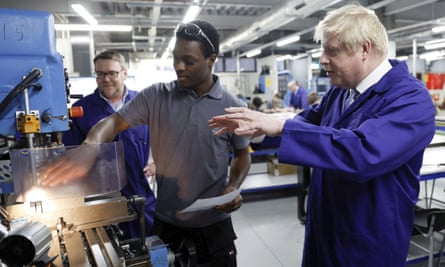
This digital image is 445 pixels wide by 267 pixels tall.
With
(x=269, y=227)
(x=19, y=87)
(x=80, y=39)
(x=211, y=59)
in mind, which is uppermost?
(x=80, y=39)

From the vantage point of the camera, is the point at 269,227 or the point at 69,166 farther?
the point at 269,227

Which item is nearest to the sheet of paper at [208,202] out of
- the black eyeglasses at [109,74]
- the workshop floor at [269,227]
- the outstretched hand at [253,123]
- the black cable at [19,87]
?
the outstretched hand at [253,123]

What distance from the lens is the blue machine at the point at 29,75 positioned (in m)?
0.93

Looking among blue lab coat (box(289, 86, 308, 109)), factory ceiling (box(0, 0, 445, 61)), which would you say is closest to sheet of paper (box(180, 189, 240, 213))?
factory ceiling (box(0, 0, 445, 61))

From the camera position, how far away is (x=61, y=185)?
1.08 m

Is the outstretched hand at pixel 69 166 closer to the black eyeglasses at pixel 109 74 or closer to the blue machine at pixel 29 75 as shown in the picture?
the blue machine at pixel 29 75

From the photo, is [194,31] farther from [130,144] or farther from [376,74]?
[130,144]

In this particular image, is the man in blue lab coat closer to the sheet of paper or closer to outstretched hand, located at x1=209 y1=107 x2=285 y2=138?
outstretched hand, located at x1=209 y1=107 x2=285 y2=138

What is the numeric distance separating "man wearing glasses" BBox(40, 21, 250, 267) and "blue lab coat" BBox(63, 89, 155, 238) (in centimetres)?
44

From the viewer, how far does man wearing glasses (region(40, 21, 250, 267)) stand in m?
1.38

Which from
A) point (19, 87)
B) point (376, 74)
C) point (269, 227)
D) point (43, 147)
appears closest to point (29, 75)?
point (19, 87)

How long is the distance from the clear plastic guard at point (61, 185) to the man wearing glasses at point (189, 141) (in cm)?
18

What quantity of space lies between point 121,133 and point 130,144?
0.27 ft

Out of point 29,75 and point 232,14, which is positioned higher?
point 232,14
